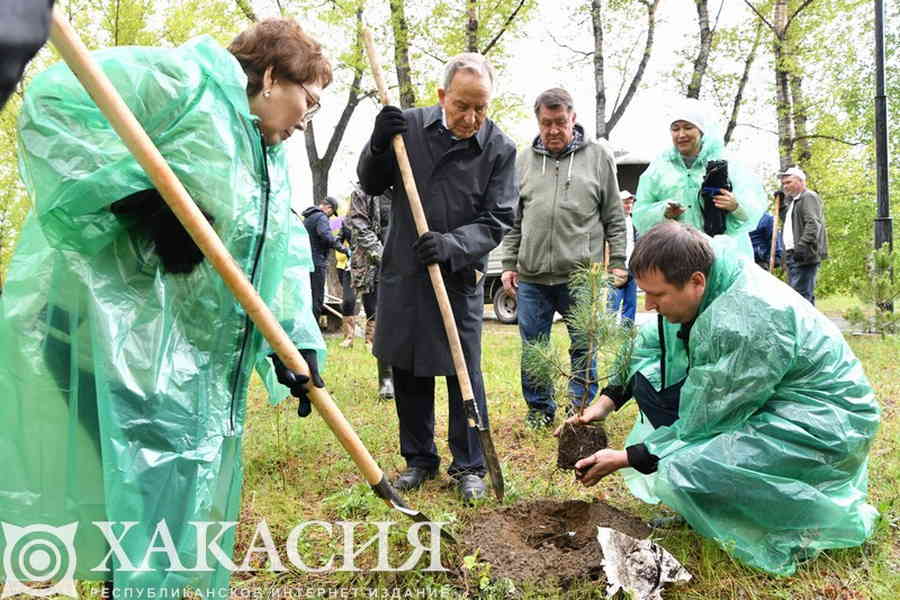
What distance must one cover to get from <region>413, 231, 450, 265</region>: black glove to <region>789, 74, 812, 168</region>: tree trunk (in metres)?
13.0

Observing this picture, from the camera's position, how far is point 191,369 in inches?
64.2

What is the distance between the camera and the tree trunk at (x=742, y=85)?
48.1ft

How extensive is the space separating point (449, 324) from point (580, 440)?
795 millimetres

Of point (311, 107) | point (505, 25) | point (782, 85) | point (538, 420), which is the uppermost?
point (505, 25)

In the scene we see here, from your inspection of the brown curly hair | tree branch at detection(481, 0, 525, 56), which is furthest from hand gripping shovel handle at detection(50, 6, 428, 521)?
tree branch at detection(481, 0, 525, 56)

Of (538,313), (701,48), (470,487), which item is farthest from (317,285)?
(701,48)

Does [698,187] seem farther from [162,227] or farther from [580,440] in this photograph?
[162,227]

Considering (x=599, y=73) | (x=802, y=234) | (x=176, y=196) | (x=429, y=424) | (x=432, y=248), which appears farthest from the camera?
(x=599, y=73)

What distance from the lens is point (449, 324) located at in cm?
271

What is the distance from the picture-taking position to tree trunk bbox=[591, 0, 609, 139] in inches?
521

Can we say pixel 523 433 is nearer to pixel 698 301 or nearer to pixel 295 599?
pixel 698 301

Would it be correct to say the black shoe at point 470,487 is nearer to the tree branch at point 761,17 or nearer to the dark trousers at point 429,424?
the dark trousers at point 429,424

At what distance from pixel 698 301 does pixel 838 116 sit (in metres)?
14.4

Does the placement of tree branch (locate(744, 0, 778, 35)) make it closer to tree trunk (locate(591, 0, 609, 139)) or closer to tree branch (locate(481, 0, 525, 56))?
tree trunk (locate(591, 0, 609, 139))
